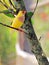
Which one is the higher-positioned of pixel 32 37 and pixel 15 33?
pixel 15 33

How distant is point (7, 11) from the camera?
32 cm

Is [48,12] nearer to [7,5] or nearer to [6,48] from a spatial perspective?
[6,48]

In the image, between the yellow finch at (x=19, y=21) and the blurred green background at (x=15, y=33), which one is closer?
the yellow finch at (x=19, y=21)

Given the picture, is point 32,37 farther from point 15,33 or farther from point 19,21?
point 15,33

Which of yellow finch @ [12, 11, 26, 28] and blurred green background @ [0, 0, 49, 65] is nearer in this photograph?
yellow finch @ [12, 11, 26, 28]

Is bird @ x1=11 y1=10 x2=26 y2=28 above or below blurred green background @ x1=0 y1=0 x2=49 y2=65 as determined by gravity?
below

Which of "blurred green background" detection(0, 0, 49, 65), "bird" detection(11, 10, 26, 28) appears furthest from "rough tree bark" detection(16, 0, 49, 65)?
"blurred green background" detection(0, 0, 49, 65)

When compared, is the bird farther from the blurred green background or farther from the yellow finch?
the blurred green background

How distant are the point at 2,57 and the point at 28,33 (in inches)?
55.6

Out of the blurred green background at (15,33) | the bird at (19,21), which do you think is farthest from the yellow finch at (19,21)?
the blurred green background at (15,33)

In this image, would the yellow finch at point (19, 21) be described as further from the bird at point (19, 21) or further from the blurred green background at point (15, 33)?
the blurred green background at point (15, 33)

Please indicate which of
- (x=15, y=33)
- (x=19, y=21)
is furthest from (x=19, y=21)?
(x=15, y=33)

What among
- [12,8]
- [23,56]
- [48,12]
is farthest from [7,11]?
[23,56]

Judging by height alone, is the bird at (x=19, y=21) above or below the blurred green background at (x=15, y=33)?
below
